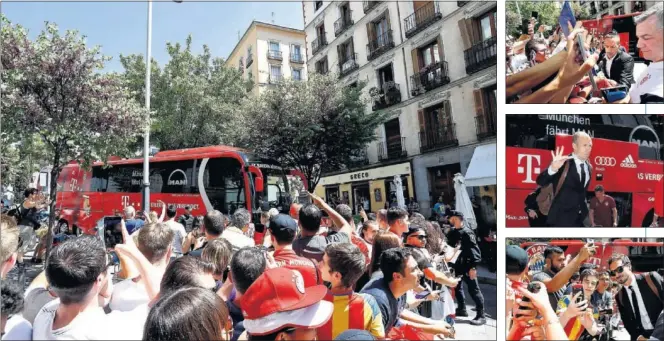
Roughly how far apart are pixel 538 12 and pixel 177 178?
780 cm

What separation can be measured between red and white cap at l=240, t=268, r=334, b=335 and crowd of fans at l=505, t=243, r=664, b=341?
1.06 metres

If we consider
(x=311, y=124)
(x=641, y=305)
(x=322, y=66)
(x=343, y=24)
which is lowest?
(x=641, y=305)

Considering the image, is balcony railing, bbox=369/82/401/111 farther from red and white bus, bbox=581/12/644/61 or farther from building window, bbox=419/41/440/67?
red and white bus, bbox=581/12/644/61

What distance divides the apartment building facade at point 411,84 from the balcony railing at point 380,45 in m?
0.03

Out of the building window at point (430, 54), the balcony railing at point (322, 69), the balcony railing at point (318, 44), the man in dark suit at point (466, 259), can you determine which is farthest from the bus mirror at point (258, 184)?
the balcony railing at point (318, 44)

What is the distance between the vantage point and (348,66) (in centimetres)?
1384

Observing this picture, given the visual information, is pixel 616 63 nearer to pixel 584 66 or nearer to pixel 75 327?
pixel 584 66

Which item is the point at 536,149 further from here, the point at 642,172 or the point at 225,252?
the point at 225,252

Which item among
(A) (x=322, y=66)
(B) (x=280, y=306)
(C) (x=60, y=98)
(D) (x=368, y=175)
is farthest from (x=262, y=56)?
(B) (x=280, y=306)

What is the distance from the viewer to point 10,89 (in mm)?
4004

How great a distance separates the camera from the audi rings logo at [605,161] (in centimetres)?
194

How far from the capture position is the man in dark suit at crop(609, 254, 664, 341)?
193 centimetres

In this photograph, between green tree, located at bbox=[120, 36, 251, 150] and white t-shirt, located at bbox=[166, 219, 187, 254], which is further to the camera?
green tree, located at bbox=[120, 36, 251, 150]

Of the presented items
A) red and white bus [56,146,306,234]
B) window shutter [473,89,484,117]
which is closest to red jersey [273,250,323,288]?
red and white bus [56,146,306,234]
